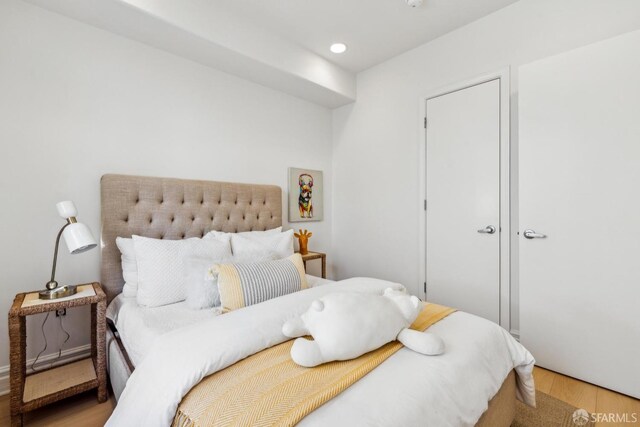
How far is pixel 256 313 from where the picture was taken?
1337 millimetres

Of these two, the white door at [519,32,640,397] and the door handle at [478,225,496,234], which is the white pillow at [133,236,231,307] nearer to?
the door handle at [478,225,496,234]

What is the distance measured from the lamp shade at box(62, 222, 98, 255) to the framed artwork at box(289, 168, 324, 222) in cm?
188

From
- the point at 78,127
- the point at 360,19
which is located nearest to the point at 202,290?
the point at 78,127

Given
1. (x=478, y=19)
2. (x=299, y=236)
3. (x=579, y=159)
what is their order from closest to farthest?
(x=579, y=159) < (x=478, y=19) < (x=299, y=236)

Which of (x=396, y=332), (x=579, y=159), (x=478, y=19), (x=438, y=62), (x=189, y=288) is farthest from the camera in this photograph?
(x=438, y=62)

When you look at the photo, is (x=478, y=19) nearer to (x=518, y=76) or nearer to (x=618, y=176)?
(x=518, y=76)

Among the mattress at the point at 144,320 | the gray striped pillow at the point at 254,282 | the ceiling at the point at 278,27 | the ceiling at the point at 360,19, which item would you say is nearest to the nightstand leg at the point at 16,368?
the mattress at the point at 144,320

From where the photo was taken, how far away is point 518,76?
2.17 metres

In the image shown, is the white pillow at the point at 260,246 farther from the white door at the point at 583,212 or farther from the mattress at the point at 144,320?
the white door at the point at 583,212

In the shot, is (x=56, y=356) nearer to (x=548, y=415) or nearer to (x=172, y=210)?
(x=172, y=210)

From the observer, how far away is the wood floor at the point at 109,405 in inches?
63.4

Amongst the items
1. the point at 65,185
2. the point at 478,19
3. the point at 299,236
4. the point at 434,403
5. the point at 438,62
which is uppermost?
the point at 478,19

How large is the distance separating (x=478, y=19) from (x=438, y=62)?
1.34ft

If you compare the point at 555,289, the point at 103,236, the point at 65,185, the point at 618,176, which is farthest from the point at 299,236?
the point at 618,176
